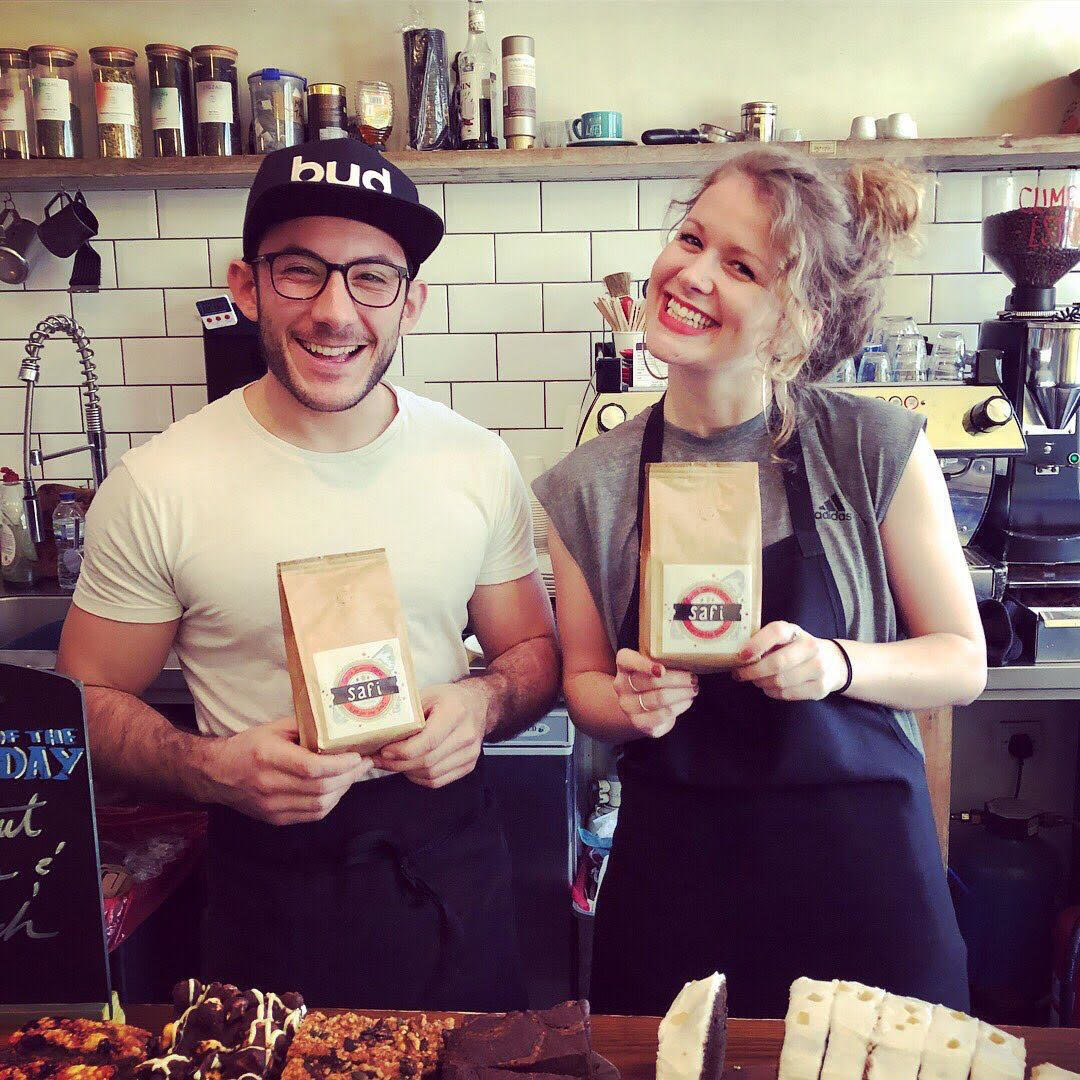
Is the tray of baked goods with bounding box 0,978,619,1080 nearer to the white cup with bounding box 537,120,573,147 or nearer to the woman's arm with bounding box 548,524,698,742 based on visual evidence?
the woman's arm with bounding box 548,524,698,742

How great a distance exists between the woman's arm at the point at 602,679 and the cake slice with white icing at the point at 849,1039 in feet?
1.26

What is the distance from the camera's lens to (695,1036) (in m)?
0.82

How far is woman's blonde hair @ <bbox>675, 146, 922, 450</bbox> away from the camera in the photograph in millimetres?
1242

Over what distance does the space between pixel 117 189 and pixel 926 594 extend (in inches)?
95.7

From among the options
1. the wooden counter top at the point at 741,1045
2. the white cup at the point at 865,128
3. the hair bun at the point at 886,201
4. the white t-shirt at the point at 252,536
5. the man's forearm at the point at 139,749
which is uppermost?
the white cup at the point at 865,128

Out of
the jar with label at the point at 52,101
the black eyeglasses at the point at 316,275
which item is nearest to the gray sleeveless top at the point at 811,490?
the black eyeglasses at the point at 316,275

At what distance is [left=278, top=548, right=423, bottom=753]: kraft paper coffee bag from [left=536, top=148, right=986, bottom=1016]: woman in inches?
11.4

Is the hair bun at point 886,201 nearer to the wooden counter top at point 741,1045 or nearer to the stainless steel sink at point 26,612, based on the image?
the wooden counter top at point 741,1045

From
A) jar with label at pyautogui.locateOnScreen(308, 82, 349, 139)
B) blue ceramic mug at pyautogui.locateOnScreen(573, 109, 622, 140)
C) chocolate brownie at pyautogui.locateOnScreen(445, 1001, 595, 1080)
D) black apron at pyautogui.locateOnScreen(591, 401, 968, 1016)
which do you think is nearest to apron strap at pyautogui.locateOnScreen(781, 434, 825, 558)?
black apron at pyautogui.locateOnScreen(591, 401, 968, 1016)

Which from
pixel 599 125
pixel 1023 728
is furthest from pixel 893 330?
pixel 1023 728

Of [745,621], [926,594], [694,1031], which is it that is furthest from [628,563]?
[694,1031]

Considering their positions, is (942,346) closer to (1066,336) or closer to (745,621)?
(1066,336)

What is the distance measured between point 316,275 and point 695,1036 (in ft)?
3.14

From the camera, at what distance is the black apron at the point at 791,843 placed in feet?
4.11
